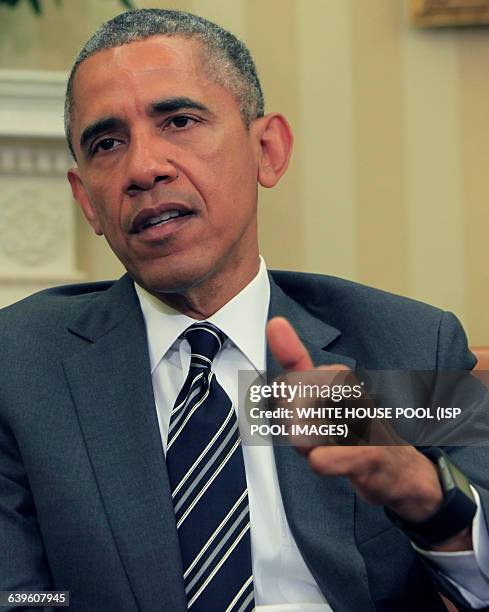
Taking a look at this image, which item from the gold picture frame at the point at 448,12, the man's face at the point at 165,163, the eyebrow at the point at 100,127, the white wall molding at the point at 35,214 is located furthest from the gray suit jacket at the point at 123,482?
the gold picture frame at the point at 448,12

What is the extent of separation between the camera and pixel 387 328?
3.82ft

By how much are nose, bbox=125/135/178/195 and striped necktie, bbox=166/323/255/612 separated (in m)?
0.22

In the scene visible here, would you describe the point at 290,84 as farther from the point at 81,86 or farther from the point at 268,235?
the point at 81,86

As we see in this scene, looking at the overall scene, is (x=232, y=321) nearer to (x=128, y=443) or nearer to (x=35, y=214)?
(x=128, y=443)

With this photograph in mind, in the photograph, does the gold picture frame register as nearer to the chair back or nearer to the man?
the man

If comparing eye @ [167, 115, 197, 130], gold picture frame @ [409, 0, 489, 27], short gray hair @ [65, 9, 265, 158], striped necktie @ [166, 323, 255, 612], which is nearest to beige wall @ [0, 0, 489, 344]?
gold picture frame @ [409, 0, 489, 27]

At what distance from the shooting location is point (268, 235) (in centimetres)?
164

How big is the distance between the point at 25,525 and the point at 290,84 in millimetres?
921

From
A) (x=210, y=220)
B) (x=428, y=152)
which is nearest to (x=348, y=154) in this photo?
(x=428, y=152)

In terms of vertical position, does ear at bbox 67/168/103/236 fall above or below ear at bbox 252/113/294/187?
below

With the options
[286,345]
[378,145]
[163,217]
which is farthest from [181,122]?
[378,145]

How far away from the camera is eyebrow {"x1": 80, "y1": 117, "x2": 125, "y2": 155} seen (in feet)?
3.74

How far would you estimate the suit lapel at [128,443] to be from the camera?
0.98 meters

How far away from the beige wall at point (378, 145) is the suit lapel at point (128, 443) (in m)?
0.53
